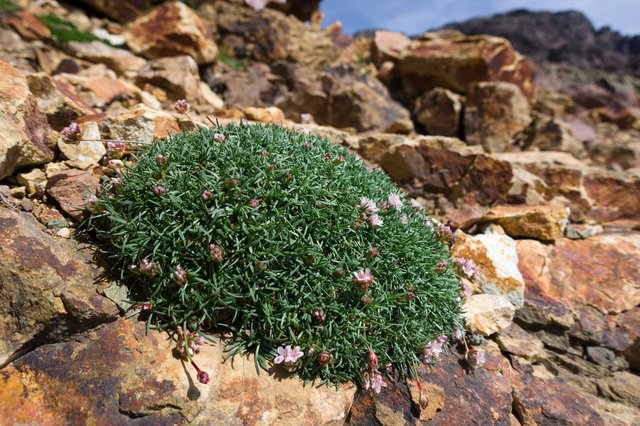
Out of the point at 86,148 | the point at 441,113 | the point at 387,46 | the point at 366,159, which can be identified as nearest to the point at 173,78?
the point at 86,148

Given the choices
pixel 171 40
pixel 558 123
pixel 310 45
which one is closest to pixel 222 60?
pixel 171 40

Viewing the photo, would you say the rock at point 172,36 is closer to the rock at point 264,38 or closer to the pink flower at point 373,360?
the rock at point 264,38

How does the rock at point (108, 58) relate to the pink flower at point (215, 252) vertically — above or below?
above

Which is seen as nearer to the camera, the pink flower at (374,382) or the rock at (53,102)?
the pink flower at (374,382)

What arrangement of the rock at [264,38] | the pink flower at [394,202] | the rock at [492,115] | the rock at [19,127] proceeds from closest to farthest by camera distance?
the rock at [19,127] → the pink flower at [394,202] → the rock at [492,115] → the rock at [264,38]

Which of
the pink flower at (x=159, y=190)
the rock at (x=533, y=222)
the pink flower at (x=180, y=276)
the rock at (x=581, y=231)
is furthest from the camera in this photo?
the rock at (x=581, y=231)

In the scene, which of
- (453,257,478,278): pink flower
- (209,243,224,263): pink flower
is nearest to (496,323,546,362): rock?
(453,257,478,278): pink flower

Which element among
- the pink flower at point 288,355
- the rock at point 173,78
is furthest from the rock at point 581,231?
the rock at point 173,78

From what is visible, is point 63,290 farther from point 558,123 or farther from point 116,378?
point 558,123
